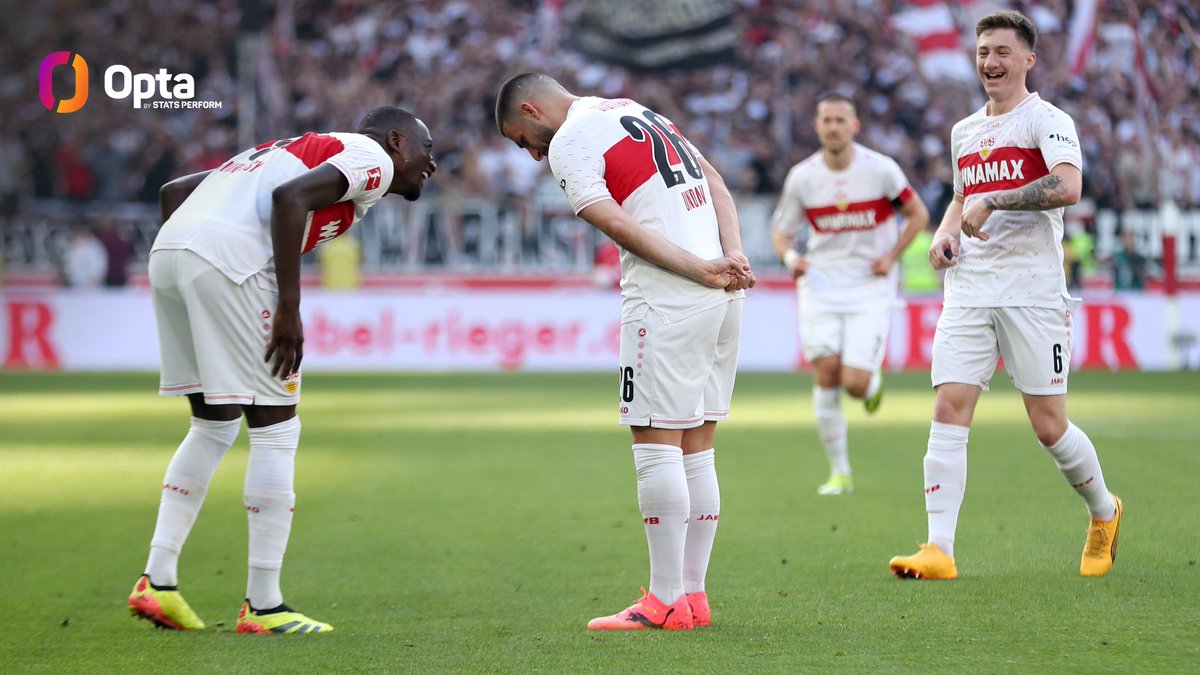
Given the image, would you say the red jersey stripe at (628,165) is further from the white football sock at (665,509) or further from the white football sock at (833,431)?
the white football sock at (833,431)

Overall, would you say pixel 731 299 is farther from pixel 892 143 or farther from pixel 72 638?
pixel 892 143

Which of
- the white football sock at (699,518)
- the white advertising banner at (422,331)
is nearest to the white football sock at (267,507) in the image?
the white football sock at (699,518)

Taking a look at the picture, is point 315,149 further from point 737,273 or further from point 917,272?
point 917,272

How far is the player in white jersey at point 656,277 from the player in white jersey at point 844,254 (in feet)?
14.8

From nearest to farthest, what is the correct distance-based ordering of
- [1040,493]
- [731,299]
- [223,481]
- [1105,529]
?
1. [731,299]
2. [1105,529]
3. [1040,493]
4. [223,481]

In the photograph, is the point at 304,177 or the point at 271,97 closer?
the point at 304,177

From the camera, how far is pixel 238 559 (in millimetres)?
7188

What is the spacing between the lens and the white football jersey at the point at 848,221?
981 centimetres

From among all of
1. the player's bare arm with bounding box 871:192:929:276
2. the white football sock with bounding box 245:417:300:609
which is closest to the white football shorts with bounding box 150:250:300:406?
the white football sock with bounding box 245:417:300:609

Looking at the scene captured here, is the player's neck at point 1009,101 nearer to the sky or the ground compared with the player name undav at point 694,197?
nearer to the sky

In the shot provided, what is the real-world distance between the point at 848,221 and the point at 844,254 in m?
0.22

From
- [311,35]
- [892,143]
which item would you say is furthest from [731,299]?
[311,35]

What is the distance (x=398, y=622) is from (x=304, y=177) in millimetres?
1561

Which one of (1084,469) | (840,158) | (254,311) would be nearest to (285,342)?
(254,311)
